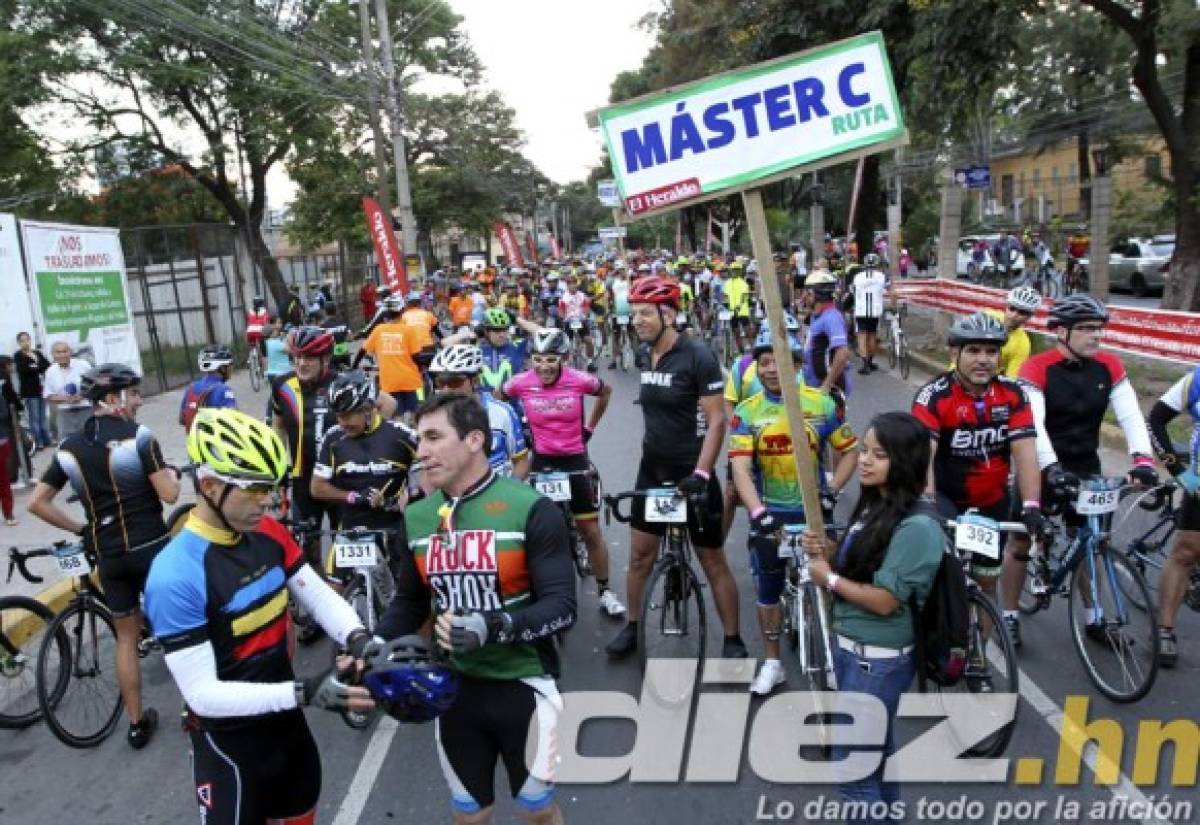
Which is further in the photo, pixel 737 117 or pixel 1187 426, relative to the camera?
pixel 1187 426

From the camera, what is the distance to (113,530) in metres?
Result: 4.91

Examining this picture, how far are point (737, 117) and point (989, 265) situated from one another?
101 feet

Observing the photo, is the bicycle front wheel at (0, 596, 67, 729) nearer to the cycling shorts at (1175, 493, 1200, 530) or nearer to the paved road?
the paved road

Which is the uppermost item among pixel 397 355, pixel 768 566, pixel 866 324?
pixel 397 355

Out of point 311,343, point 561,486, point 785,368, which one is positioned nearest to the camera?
point 785,368

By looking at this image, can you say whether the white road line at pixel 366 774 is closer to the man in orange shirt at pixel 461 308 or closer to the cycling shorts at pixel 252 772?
the cycling shorts at pixel 252 772

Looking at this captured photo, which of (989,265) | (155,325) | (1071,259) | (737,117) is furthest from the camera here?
(989,265)

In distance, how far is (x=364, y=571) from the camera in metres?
5.45

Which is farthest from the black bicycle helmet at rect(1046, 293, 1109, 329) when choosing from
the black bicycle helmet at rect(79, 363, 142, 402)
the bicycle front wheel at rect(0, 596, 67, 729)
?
the bicycle front wheel at rect(0, 596, 67, 729)

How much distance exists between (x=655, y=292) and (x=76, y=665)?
12.9 feet

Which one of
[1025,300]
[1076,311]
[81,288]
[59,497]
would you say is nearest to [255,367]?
[81,288]

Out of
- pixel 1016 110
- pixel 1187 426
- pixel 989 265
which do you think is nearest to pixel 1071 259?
pixel 989 265

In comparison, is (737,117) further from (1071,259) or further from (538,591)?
(1071,259)

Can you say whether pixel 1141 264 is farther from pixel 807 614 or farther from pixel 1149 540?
pixel 807 614
